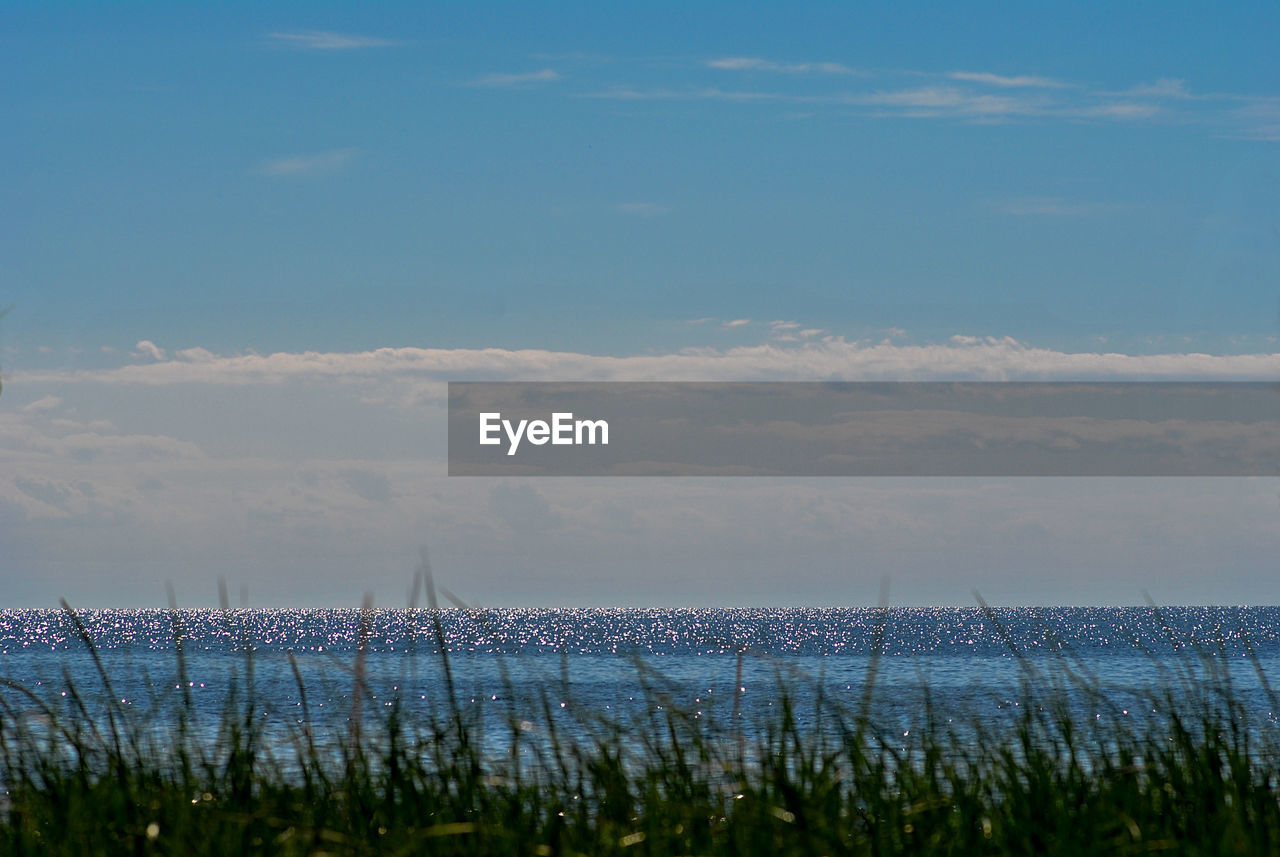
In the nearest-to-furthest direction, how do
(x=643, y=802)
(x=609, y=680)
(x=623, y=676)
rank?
(x=643, y=802)
(x=623, y=676)
(x=609, y=680)

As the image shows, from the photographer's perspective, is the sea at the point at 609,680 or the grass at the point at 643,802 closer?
the grass at the point at 643,802

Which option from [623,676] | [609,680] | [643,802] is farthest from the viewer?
[609,680]

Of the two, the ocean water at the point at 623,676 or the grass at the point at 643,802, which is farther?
the ocean water at the point at 623,676

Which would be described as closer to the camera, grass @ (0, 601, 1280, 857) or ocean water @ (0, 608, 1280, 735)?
grass @ (0, 601, 1280, 857)

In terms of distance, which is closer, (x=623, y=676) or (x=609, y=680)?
(x=623, y=676)

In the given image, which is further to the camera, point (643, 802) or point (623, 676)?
point (623, 676)

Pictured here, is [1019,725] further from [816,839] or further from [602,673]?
[602,673]

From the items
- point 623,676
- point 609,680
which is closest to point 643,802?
point 623,676

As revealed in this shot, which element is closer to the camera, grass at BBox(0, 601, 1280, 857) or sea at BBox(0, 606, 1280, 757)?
grass at BBox(0, 601, 1280, 857)

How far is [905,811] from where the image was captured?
4844 millimetres

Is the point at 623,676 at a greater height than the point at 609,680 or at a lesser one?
greater

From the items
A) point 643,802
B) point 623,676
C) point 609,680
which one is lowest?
point 609,680

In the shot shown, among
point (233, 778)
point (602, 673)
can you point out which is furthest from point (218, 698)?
point (233, 778)

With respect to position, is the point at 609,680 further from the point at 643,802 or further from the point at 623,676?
the point at 643,802
